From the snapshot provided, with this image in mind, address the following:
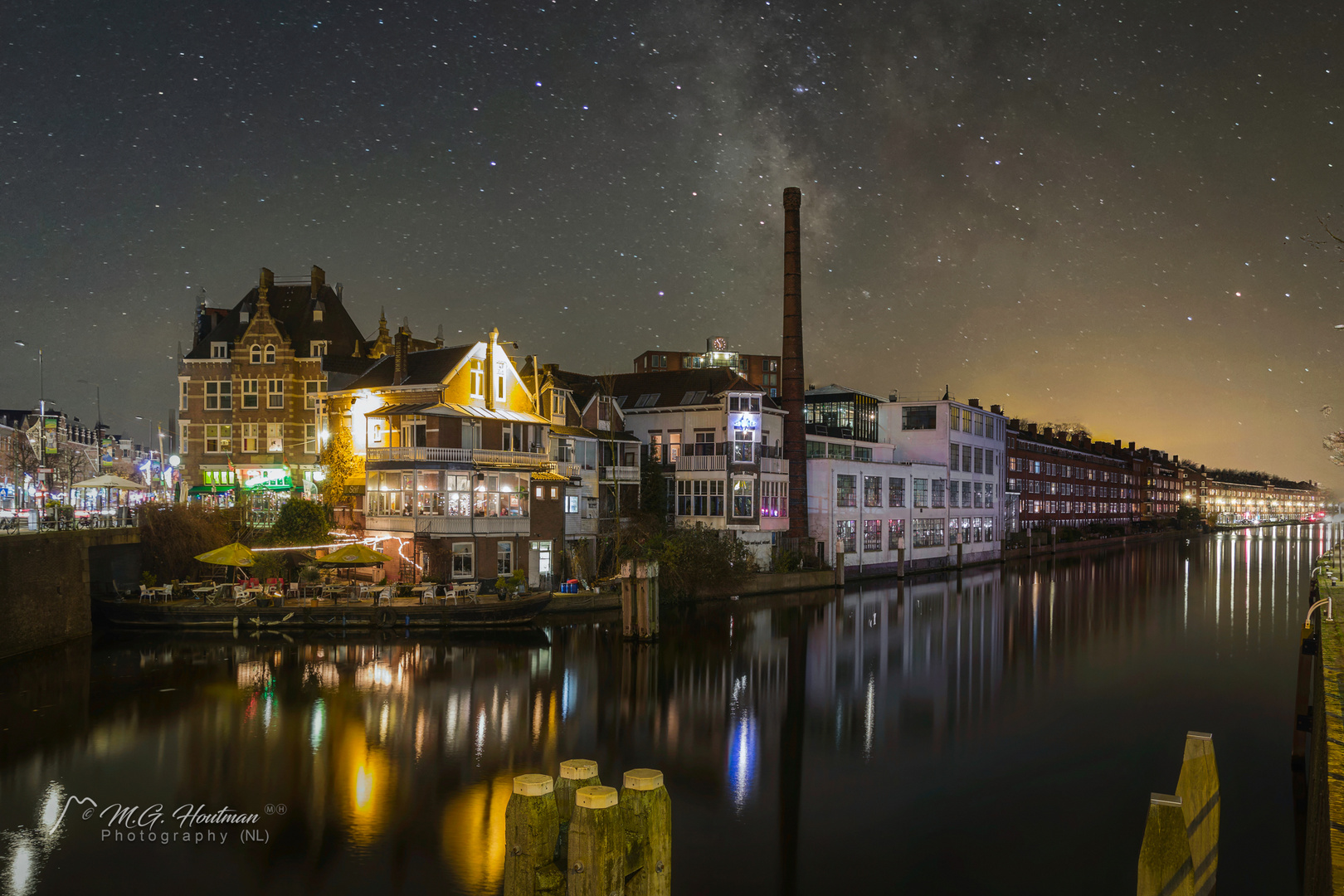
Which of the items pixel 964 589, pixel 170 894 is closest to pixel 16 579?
pixel 170 894

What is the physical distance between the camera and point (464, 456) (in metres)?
44.0

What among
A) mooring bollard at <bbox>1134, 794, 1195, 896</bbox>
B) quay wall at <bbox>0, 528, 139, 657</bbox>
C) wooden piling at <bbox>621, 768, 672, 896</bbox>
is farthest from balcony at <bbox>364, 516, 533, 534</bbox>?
mooring bollard at <bbox>1134, 794, 1195, 896</bbox>

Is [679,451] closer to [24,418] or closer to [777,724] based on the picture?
[777,724]

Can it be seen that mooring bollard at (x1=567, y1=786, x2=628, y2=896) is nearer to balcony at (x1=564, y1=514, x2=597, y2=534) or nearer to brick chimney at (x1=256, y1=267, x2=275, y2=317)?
balcony at (x1=564, y1=514, x2=597, y2=534)

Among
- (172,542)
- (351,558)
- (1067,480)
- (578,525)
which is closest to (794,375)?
(578,525)

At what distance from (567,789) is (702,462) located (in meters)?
46.6

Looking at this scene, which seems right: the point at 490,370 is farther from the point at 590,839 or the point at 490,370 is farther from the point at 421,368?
the point at 590,839

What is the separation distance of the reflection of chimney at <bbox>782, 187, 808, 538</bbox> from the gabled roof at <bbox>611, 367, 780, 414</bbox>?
168 cm

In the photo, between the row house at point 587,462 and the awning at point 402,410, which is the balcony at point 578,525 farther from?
the awning at point 402,410

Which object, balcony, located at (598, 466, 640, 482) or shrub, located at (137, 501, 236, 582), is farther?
balcony, located at (598, 466, 640, 482)

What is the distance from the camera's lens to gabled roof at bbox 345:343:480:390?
159 ft

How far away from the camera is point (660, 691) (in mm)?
29266

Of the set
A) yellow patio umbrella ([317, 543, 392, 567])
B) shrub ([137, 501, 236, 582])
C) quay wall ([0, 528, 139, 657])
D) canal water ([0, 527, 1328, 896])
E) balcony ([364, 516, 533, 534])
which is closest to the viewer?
canal water ([0, 527, 1328, 896])

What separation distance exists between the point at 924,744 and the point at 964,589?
123 feet
